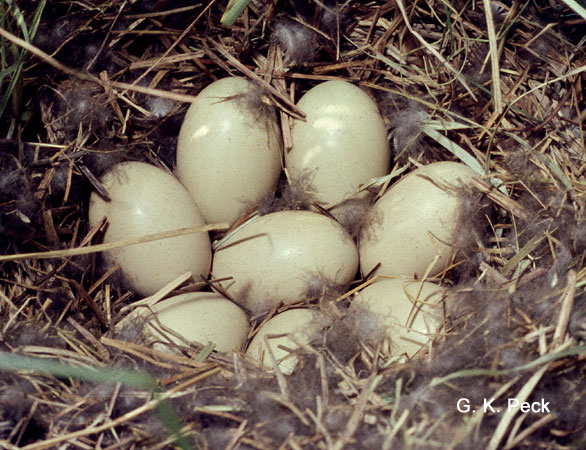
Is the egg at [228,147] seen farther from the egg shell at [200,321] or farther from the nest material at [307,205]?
the egg shell at [200,321]

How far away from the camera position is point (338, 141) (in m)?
1.53

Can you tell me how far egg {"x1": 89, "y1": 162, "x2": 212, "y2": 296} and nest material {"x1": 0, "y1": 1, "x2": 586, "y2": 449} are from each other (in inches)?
2.1

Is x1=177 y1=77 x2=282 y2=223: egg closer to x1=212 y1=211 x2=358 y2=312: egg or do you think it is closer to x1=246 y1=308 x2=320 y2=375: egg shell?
x1=212 y1=211 x2=358 y2=312: egg

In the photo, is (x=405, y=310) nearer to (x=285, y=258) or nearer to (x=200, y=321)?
(x=285, y=258)

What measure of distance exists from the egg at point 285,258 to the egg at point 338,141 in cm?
11

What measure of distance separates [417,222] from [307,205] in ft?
1.07

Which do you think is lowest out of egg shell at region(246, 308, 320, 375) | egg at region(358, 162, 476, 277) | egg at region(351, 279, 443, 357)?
egg shell at region(246, 308, 320, 375)

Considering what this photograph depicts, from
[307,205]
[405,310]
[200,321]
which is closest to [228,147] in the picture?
[307,205]

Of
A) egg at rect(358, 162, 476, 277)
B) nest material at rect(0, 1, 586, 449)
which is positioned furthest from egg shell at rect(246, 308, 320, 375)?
egg at rect(358, 162, 476, 277)

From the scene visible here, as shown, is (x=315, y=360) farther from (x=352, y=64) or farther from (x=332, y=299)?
(x=352, y=64)

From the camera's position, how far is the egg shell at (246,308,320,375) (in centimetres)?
134

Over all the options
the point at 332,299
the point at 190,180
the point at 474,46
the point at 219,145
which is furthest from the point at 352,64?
the point at 332,299

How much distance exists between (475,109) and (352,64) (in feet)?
1.20

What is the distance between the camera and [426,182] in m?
1.50
